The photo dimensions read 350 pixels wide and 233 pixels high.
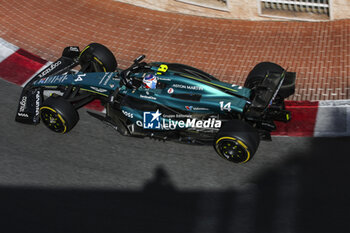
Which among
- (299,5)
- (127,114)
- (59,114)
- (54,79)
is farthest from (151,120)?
(299,5)

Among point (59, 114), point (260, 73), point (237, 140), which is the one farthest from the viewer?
point (260, 73)

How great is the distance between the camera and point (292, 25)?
39.5 feet

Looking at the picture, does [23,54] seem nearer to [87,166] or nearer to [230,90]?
[87,166]

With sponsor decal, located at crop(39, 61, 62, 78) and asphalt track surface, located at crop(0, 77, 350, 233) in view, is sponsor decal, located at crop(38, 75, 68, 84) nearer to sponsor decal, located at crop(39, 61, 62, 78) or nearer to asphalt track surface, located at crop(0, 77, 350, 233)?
sponsor decal, located at crop(39, 61, 62, 78)

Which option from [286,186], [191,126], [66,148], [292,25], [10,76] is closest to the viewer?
[286,186]

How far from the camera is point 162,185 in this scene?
8.11 metres

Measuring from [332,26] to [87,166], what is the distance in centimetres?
706

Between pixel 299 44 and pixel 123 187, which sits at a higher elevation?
pixel 299 44

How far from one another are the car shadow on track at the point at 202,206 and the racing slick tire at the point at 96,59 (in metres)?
2.92

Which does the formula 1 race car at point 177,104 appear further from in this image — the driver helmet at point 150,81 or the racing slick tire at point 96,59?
the racing slick tire at point 96,59

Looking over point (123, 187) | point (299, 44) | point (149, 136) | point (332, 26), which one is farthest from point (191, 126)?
point (332, 26)

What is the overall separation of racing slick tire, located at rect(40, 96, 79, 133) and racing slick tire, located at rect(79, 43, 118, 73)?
4.48ft

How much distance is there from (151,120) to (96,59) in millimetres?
2258

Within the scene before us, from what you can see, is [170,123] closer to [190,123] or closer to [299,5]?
[190,123]
